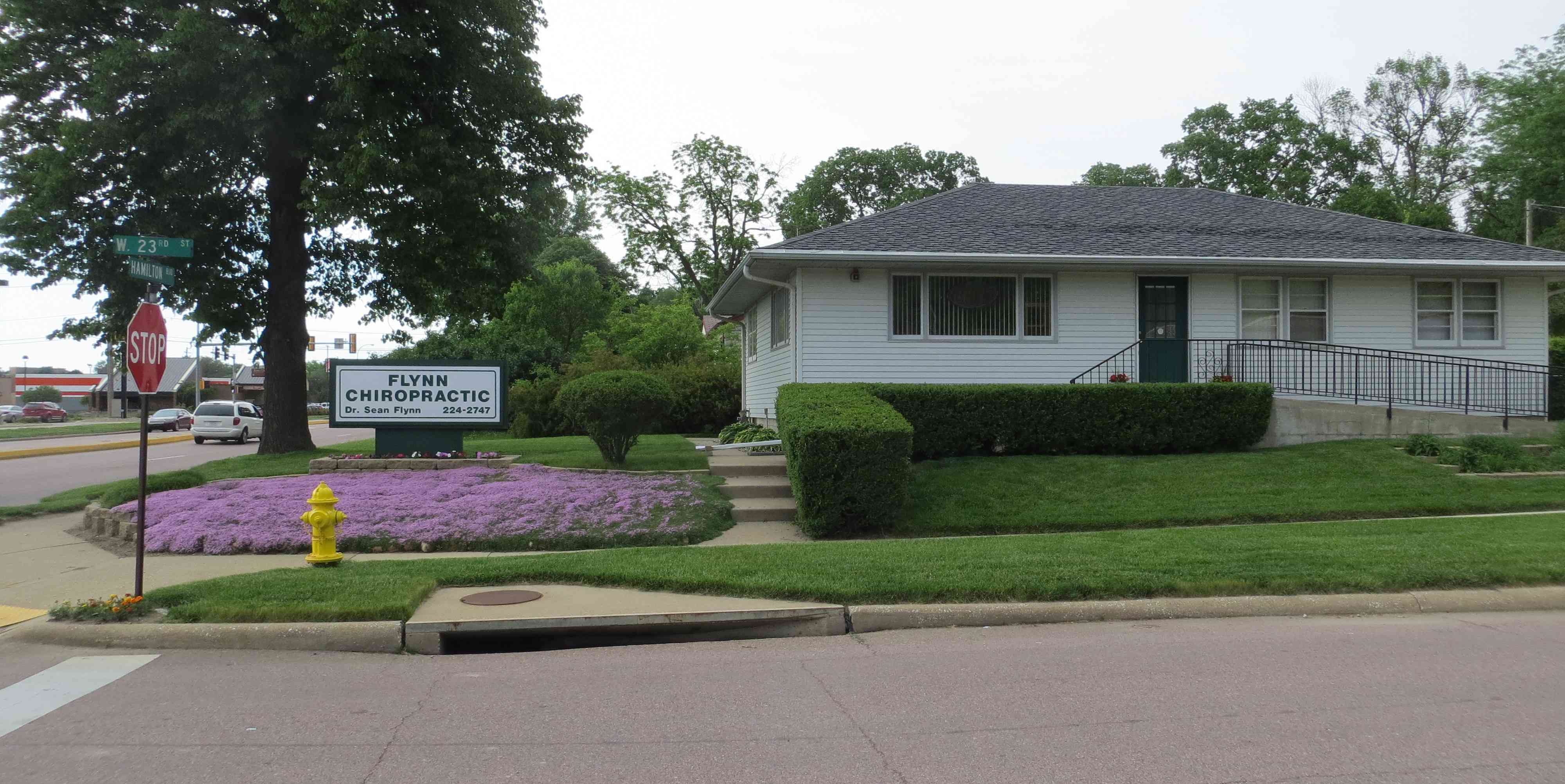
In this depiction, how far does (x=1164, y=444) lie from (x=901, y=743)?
11.2 meters

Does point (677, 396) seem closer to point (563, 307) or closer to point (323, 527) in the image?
point (323, 527)

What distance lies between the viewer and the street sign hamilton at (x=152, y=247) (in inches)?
305

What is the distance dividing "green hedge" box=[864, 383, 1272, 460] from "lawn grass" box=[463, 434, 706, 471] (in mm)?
3339

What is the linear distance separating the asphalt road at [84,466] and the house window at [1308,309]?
16.0 meters

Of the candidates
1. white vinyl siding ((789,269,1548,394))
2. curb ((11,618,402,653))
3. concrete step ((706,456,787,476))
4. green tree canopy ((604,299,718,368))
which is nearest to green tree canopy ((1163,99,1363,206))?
green tree canopy ((604,299,718,368))

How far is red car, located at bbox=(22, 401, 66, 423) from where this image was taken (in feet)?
237

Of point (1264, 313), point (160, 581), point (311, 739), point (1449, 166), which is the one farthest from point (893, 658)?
point (1449, 166)

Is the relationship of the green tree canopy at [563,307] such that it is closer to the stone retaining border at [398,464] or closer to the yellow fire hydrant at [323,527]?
the stone retaining border at [398,464]

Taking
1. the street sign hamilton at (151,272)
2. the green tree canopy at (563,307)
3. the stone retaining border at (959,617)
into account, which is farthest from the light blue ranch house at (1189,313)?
the green tree canopy at (563,307)

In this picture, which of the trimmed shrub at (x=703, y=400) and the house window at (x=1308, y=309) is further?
the trimmed shrub at (x=703, y=400)

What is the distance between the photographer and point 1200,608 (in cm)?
790

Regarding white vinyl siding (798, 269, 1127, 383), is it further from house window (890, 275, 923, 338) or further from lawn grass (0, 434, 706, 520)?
lawn grass (0, 434, 706, 520)

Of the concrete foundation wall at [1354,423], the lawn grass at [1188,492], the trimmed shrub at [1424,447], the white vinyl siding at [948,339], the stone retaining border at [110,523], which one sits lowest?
the stone retaining border at [110,523]

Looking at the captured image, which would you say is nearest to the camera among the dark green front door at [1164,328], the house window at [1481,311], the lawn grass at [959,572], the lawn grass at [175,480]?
the lawn grass at [959,572]
